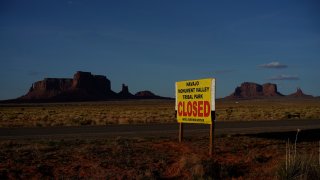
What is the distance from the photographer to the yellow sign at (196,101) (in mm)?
14065

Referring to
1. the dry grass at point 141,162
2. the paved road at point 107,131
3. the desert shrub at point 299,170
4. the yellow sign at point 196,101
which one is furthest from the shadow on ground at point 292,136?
the desert shrub at point 299,170

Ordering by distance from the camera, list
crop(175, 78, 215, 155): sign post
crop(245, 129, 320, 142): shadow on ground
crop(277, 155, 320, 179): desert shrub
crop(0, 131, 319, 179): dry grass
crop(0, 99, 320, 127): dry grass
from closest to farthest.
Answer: crop(277, 155, 320, 179): desert shrub
crop(0, 131, 319, 179): dry grass
crop(175, 78, 215, 155): sign post
crop(245, 129, 320, 142): shadow on ground
crop(0, 99, 320, 127): dry grass

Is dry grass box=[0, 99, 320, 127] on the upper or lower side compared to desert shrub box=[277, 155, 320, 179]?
upper

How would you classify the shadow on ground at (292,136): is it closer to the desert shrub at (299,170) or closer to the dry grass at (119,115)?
the desert shrub at (299,170)

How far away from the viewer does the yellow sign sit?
14.1 meters

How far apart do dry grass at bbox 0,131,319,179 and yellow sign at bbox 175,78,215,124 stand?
3.23 ft

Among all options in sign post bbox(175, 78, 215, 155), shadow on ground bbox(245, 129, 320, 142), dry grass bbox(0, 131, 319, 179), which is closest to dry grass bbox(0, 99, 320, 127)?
shadow on ground bbox(245, 129, 320, 142)

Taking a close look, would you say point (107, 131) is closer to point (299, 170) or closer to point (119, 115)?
point (299, 170)

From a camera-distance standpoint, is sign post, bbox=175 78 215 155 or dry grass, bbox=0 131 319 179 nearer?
dry grass, bbox=0 131 319 179

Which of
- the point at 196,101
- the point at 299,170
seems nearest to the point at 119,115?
the point at 196,101

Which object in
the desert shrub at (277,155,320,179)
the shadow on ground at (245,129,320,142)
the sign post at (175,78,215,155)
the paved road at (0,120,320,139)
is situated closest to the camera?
the desert shrub at (277,155,320,179)

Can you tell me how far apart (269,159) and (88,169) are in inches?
198

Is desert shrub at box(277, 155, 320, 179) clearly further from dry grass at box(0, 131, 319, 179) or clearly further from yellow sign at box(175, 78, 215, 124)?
yellow sign at box(175, 78, 215, 124)

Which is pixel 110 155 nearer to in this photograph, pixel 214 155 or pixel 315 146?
pixel 214 155
